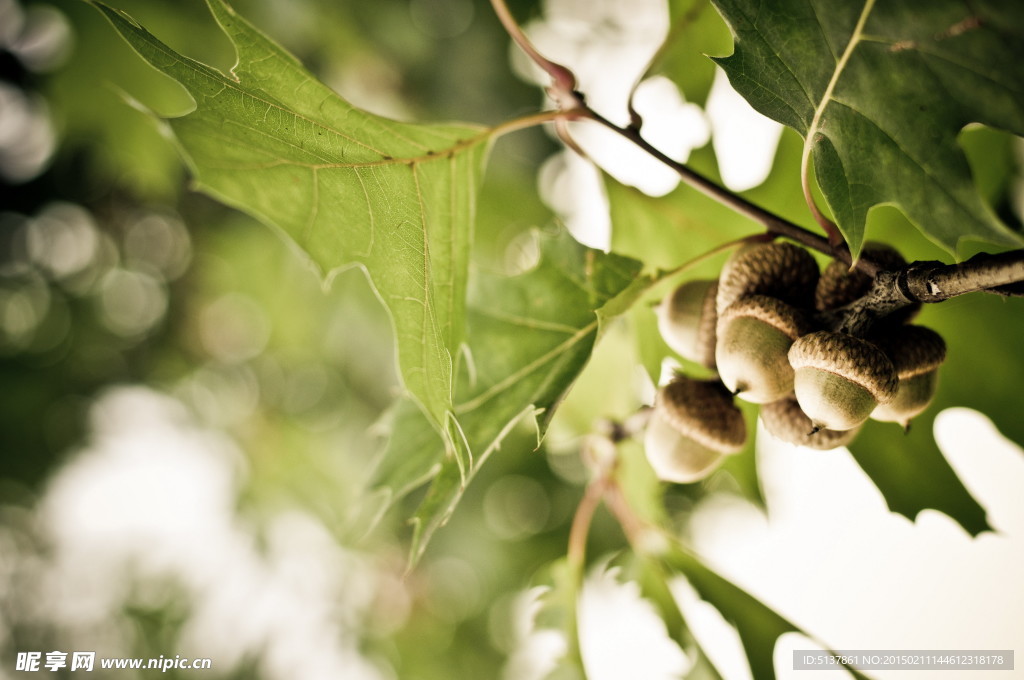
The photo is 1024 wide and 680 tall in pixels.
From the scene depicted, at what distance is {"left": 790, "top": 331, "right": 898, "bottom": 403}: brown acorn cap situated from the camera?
47cm

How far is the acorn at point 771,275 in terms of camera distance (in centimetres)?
56

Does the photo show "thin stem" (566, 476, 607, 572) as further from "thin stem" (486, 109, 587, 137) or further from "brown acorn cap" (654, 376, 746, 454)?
"thin stem" (486, 109, 587, 137)

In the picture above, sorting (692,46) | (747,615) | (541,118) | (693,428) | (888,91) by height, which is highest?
(692,46)

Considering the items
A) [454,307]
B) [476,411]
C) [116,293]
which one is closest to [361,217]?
[454,307]

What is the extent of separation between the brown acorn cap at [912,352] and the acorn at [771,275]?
0.26ft

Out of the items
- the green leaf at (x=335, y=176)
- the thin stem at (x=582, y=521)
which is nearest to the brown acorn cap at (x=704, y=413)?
Answer: the green leaf at (x=335, y=176)

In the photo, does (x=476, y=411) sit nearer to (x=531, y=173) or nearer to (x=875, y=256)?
(x=875, y=256)

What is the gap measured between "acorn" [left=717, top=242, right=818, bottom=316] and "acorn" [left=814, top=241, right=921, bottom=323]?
0.7 inches

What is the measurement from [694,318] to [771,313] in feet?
0.32

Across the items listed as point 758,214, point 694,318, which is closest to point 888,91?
point 758,214

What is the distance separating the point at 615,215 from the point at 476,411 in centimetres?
37

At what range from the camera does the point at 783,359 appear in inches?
20.4

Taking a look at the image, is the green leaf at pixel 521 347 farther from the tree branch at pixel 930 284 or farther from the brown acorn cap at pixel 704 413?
the tree branch at pixel 930 284

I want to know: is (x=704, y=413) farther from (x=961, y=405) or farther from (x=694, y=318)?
(x=961, y=405)
